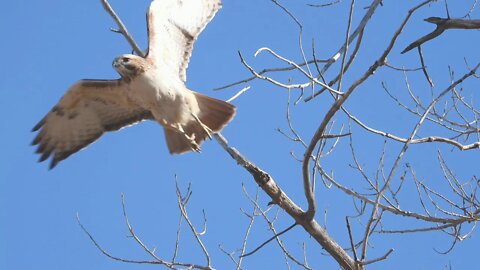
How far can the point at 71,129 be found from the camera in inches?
255

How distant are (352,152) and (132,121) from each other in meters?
2.22

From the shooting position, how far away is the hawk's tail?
576cm

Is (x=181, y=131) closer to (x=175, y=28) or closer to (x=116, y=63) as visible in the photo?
(x=116, y=63)

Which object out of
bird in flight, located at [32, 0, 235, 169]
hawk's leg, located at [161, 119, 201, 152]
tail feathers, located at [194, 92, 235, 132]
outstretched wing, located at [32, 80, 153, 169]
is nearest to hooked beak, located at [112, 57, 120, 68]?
bird in flight, located at [32, 0, 235, 169]

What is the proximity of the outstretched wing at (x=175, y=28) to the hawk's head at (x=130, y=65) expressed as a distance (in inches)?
10.5

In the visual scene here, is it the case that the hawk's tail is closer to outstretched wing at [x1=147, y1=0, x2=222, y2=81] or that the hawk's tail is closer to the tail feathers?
the tail feathers

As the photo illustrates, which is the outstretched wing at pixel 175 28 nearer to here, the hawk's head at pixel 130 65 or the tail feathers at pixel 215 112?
the hawk's head at pixel 130 65

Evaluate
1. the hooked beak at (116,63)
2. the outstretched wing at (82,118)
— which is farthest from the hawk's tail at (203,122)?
the hooked beak at (116,63)

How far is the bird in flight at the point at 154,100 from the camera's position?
575 cm

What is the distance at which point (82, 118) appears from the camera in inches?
253

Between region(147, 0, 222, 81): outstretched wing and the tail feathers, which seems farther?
region(147, 0, 222, 81): outstretched wing

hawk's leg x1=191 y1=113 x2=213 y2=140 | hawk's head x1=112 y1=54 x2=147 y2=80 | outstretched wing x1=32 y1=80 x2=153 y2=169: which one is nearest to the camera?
hawk's leg x1=191 y1=113 x2=213 y2=140

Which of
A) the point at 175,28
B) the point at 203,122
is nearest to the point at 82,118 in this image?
the point at 175,28

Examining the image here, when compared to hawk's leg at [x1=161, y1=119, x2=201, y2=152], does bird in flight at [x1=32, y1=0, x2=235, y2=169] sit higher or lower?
higher
